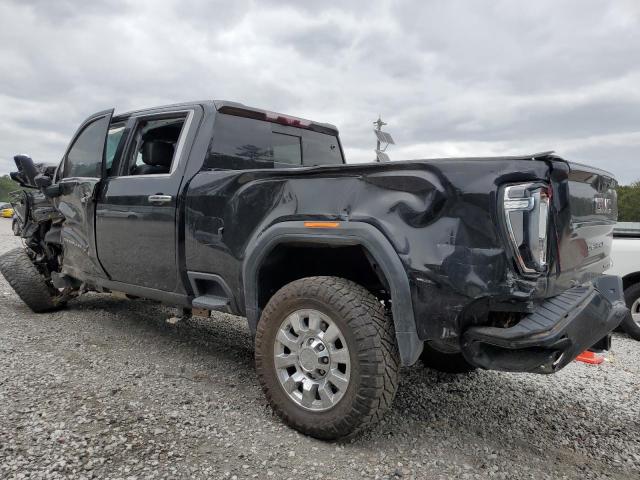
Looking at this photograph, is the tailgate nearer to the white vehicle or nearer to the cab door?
the white vehicle

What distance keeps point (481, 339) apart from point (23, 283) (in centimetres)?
504

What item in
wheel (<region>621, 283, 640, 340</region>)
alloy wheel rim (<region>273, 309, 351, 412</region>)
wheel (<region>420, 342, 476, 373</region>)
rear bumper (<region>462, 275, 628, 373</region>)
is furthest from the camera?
wheel (<region>621, 283, 640, 340</region>)

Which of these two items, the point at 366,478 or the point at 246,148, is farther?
the point at 246,148

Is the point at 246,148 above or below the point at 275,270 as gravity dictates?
above

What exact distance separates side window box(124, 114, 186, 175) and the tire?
6.99 feet

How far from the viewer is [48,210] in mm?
5457

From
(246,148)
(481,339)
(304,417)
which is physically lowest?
(304,417)

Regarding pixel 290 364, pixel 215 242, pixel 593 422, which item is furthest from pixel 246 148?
pixel 593 422

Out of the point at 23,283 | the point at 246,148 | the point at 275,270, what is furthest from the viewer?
the point at 23,283

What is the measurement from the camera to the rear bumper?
2.16m

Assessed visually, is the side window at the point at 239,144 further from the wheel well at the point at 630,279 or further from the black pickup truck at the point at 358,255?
the wheel well at the point at 630,279

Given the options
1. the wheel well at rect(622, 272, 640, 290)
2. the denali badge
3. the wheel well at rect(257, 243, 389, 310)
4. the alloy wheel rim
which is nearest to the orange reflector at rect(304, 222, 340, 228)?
the wheel well at rect(257, 243, 389, 310)

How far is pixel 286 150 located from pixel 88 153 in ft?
6.24

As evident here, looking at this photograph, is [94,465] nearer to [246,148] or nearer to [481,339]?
[481,339]
